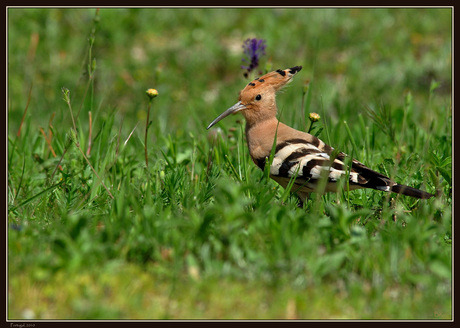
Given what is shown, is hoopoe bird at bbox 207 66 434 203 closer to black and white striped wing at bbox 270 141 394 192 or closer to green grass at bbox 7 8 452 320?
black and white striped wing at bbox 270 141 394 192

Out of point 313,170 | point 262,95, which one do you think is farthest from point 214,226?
point 262,95

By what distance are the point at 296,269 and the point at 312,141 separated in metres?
1.42

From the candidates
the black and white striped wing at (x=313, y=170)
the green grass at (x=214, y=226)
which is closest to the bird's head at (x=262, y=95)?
the green grass at (x=214, y=226)

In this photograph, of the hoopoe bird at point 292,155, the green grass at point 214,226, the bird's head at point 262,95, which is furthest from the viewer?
the bird's head at point 262,95

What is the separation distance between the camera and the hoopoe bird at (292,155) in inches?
145

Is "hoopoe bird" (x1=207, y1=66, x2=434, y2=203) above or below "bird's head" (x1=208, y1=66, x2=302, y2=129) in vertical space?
below

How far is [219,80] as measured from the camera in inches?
318

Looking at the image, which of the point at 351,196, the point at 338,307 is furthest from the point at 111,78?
→ the point at 338,307

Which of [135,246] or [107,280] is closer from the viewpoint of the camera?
[107,280]

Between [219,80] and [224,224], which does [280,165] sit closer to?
[224,224]

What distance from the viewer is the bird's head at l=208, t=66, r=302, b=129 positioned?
4.32 metres

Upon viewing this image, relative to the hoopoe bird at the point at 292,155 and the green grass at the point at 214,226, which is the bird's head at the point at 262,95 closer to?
the hoopoe bird at the point at 292,155

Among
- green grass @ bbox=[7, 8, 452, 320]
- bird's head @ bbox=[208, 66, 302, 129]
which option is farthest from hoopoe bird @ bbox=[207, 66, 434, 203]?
green grass @ bbox=[7, 8, 452, 320]

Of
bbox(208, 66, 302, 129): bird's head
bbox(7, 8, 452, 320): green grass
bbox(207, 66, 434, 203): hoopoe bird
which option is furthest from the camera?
bbox(208, 66, 302, 129): bird's head
